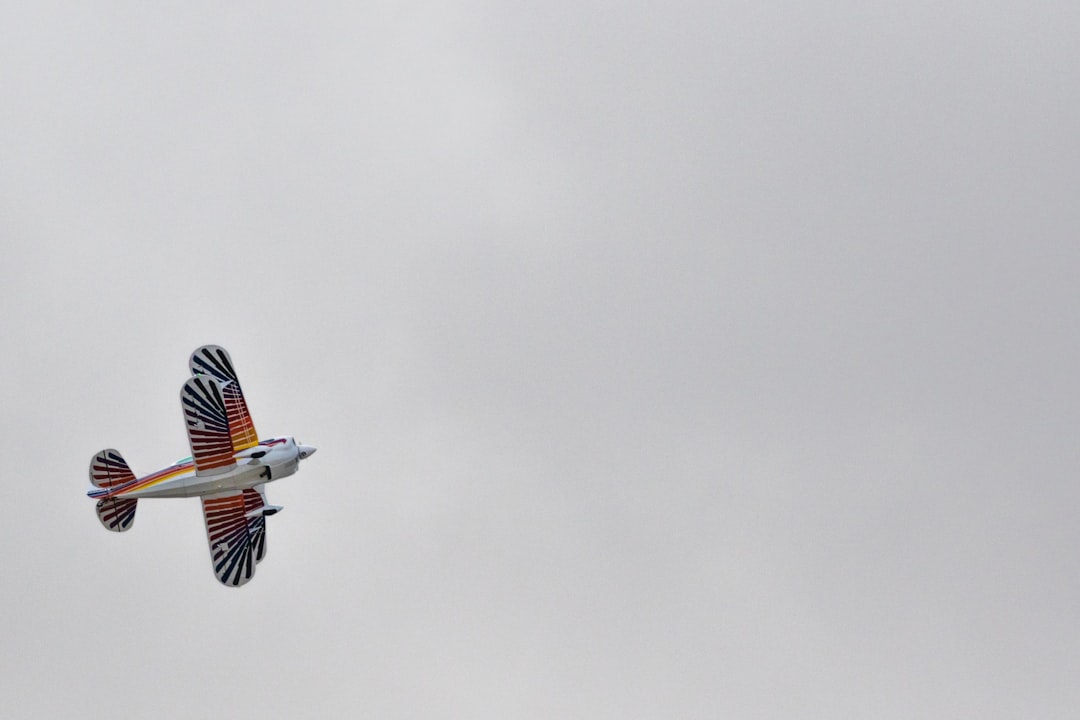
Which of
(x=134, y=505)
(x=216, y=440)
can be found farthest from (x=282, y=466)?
(x=134, y=505)

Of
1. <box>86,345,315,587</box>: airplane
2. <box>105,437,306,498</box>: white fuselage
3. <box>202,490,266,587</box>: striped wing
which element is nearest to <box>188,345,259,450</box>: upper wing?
<box>86,345,315,587</box>: airplane

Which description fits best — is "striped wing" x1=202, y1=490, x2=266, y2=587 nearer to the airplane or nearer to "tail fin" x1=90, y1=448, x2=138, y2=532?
the airplane

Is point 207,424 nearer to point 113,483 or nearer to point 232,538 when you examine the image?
point 232,538

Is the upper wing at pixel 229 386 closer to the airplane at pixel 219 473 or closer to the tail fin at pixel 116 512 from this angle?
the airplane at pixel 219 473

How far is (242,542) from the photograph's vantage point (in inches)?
3688

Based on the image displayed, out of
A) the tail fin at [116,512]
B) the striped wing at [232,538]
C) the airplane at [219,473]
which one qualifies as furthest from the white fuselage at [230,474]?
the striped wing at [232,538]

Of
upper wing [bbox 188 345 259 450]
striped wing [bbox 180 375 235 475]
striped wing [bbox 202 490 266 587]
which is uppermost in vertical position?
upper wing [bbox 188 345 259 450]

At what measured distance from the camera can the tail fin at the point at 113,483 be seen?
95.8 meters

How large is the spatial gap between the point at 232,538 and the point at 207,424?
8201 millimetres

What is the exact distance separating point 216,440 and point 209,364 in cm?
695

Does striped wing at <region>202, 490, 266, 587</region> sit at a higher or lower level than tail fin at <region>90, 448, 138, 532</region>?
lower

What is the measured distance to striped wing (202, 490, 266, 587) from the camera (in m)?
92.4

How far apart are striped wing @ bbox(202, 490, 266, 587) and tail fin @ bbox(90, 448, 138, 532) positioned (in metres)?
6.78

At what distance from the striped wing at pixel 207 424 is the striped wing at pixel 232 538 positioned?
9.53ft
